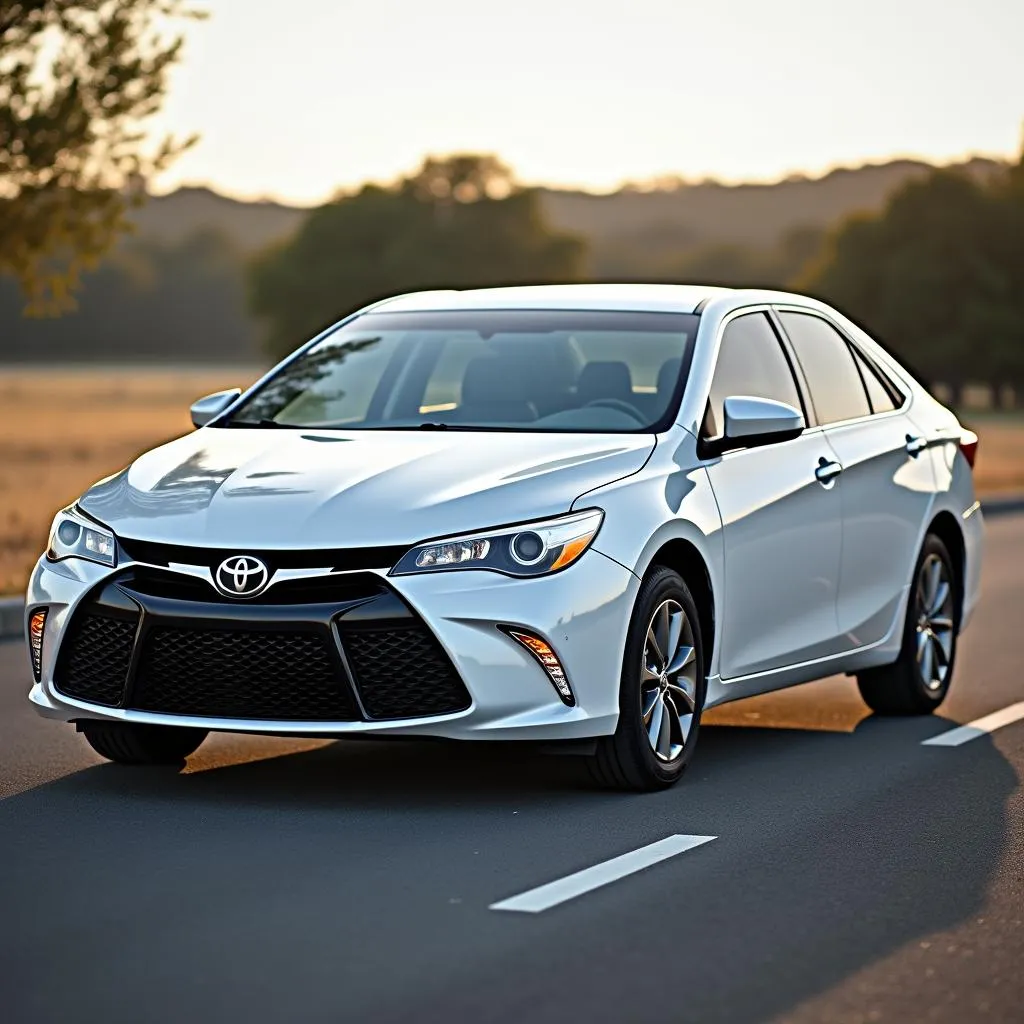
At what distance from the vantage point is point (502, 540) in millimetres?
7285

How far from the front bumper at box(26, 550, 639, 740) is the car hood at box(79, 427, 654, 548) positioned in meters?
0.17

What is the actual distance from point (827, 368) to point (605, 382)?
54.7 inches

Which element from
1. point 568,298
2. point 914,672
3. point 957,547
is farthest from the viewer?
point 957,547

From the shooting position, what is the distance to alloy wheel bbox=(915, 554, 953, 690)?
10.0m

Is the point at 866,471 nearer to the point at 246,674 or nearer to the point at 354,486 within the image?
the point at 354,486

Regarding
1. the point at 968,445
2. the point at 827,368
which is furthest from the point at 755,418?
the point at 968,445

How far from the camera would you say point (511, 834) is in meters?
7.12

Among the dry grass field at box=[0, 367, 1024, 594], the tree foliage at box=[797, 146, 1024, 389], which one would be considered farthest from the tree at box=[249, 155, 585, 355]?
the tree foliage at box=[797, 146, 1024, 389]

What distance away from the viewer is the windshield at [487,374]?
333 inches

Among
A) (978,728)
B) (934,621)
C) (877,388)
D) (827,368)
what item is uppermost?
(827,368)

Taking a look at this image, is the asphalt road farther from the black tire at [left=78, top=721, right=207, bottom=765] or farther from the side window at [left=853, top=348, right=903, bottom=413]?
the side window at [left=853, top=348, right=903, bottom=413]

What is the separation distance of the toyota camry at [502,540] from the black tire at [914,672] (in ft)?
0.28

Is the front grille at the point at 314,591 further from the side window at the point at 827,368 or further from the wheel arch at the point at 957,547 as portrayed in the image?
the wheel arch at the point at 957,547

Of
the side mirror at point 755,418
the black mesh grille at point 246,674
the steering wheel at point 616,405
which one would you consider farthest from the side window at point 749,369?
the black mesh grille at point 246,674
